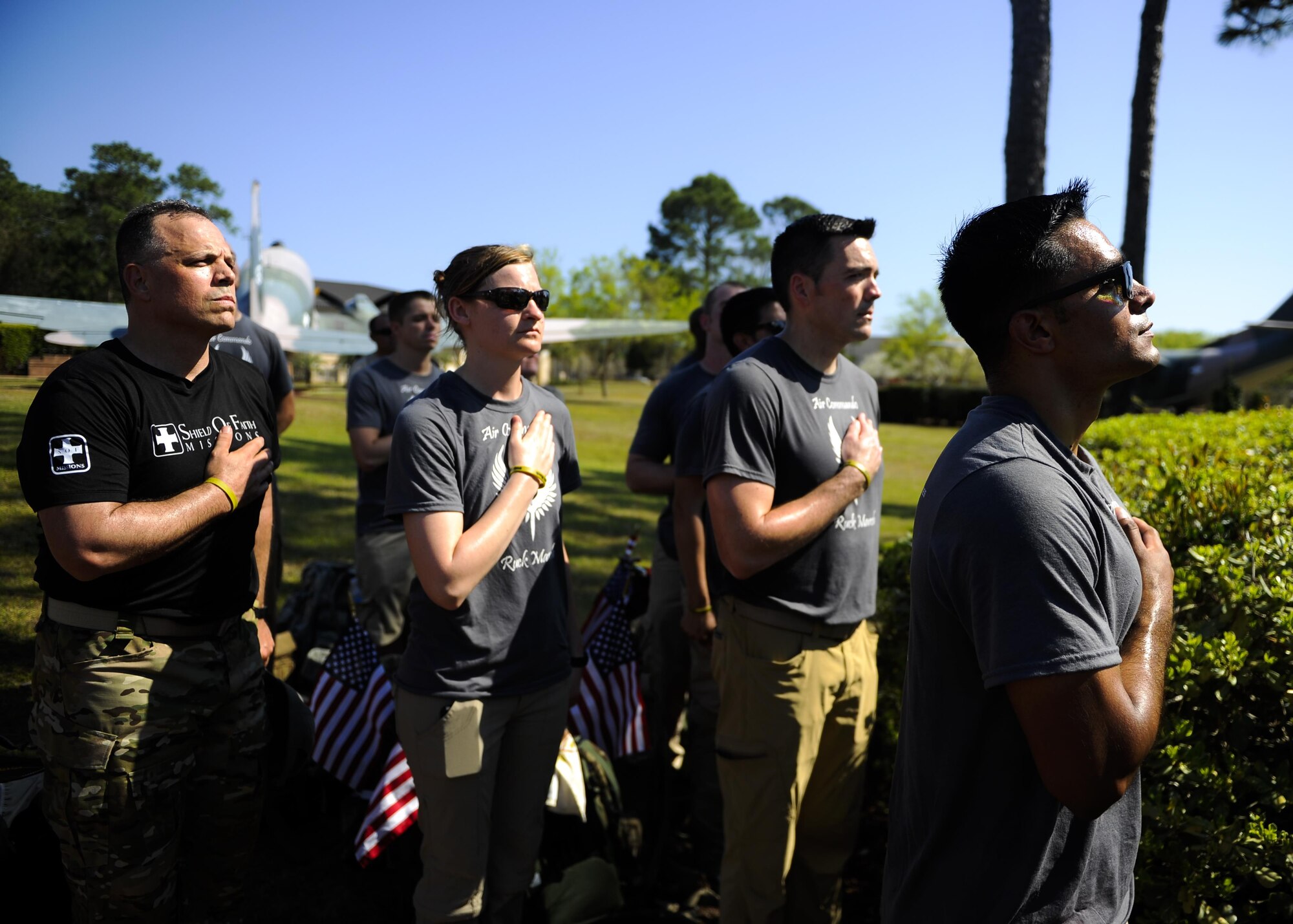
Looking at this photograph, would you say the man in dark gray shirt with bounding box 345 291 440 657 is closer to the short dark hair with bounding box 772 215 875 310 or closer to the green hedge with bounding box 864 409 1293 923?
the short dark hair with bounding box 772 215 875 310

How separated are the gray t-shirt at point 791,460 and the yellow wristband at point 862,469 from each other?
0.23 ft

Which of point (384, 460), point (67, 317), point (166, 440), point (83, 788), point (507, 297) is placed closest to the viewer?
point (83, 788)

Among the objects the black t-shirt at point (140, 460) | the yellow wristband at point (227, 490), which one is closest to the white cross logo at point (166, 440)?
the black t-shirt at point (140, 460)

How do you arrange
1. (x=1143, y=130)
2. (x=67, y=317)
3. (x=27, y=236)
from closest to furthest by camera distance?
(x=67, y=317), (x=27, y=236), (x=1143, y=130)

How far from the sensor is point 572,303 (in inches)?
2432

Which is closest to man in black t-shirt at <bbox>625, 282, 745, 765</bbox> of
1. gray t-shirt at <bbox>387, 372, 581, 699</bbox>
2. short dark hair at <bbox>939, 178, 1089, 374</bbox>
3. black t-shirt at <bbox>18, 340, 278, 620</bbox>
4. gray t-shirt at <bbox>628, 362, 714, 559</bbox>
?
gray t-shirt at <bbox>628, 362, 714, 559</bbox>

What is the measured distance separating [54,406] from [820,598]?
2310 millimetres

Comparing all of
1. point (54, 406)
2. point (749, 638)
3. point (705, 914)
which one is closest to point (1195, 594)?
point (749, 638)

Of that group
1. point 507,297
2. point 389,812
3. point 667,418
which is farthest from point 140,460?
point 667,418

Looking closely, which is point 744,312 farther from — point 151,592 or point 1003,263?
point 151,592

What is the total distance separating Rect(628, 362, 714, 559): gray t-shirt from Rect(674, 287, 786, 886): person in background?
16 cm

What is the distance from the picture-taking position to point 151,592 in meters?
2.58

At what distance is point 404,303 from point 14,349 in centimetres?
225

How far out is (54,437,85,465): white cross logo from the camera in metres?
2.36
